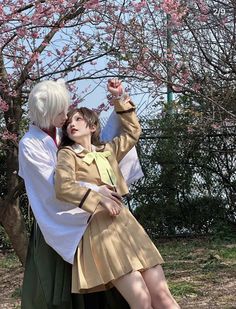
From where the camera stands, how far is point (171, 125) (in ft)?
26.5

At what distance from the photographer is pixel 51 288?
2.62 meters

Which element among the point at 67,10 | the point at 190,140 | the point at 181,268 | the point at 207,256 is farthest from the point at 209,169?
the point at 67,10

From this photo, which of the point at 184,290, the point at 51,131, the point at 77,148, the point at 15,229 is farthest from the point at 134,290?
the point at 15,229

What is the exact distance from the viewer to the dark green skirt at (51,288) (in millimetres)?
2613

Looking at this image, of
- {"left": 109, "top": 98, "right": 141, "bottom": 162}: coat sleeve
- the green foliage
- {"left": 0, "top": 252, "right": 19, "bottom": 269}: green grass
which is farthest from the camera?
the green foliage

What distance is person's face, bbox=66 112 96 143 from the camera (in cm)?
266

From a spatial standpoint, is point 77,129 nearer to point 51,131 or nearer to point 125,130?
point 51,131

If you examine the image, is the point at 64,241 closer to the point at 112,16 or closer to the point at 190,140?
the point at 112,16

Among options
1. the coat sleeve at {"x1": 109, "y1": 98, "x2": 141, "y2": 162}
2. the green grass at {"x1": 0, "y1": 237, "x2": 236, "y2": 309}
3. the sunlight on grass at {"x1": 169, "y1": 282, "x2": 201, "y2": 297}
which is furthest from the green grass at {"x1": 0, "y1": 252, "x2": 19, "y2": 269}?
the coat sleeve at {"x1": 109, "y1": 98, "x2": 141, "y2": 162}

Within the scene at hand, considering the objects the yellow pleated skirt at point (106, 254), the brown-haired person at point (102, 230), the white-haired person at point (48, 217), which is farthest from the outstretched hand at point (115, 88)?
the yellow pleated skirt at point (106, 254)

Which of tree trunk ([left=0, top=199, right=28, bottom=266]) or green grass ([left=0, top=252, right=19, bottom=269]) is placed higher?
tree trunk ([left=0, top=199, right=28, bottom=266])

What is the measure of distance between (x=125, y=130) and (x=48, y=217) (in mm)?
585

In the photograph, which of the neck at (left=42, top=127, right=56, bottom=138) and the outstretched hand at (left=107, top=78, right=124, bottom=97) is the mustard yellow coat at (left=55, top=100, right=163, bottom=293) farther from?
the outstretched hand at (left=107, top=78, right=124, bottom=97)

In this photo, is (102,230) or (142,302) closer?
(142,302)
